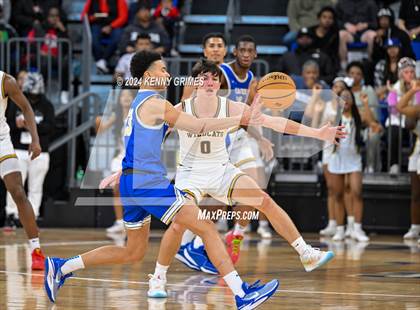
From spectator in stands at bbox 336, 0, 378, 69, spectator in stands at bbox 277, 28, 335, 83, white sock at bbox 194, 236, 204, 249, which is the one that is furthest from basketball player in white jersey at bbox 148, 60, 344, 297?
spectator in stands at bbox 336, 0, 378, 69

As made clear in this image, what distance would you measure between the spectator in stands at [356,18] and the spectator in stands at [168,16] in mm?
3127

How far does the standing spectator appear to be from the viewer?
16422 millimetres

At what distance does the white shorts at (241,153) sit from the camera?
12.7 m

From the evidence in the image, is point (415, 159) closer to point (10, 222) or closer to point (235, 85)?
point (235, 85)

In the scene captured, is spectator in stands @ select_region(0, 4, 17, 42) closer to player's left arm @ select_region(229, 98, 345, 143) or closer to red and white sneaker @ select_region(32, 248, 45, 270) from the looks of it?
red and white sneaker @ select_region(32, 248, 45, 270)

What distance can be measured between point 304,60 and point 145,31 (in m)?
3.00

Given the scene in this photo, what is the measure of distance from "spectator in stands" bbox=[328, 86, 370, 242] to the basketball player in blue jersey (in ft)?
25.6

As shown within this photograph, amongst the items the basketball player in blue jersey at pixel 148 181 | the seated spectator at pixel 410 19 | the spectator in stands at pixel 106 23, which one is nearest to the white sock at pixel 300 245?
the basketball player in blue jersey at pixel 148 181

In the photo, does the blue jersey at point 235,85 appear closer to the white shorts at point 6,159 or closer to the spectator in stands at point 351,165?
the white shorts at point 6,159

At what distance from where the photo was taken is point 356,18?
2064 cm

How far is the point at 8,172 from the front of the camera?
11.7 meters

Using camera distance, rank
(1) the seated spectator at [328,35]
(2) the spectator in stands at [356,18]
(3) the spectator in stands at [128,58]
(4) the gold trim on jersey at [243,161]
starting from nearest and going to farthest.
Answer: (4) the gold trim on jersey at [243,161], (3) the spectator in stands at [128,58], (1) the seated spectator at [328,35], (2) the spectator in stands at [356,18]

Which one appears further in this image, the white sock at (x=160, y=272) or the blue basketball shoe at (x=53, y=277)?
the white sock at (x=160, y=272)

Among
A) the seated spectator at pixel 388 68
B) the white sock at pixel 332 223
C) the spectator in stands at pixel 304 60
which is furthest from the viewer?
the spectator in stands at pixel 304 60
